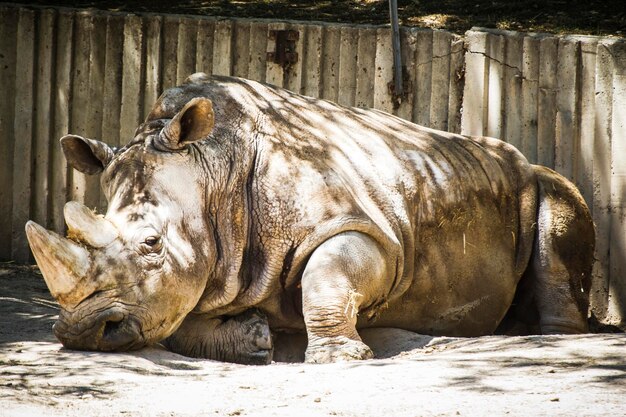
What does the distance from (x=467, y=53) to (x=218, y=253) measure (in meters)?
3.46

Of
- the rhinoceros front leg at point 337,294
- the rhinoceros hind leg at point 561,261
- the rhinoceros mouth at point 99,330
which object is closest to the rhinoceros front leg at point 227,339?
the rhinoceros front leg at point 337,294

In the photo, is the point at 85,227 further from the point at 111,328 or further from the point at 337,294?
the point at 337,294

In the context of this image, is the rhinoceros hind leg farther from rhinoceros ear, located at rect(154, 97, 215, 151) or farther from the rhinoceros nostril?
the rhinoceros nostril

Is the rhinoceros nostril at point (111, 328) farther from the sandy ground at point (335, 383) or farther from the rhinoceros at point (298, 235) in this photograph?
the sandy ground at point (335, 383)

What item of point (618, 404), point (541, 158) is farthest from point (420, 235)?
point (618, 404)

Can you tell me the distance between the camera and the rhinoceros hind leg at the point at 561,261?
8.54 metres

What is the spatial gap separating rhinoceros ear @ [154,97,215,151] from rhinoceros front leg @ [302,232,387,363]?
1029 mm

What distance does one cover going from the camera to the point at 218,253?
7.25m

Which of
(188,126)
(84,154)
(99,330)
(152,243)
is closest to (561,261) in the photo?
(188,126)

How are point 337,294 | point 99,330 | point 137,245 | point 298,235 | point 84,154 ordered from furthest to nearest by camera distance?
point 84,154 → point 298,235 → point 337,294 → point 137,245 → point 99,330

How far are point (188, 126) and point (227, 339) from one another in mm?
1367

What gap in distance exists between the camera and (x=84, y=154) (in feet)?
24.5

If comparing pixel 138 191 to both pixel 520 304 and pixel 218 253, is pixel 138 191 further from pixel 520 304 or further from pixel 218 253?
pixel 520 304

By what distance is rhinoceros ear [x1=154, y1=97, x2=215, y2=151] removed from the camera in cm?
703
